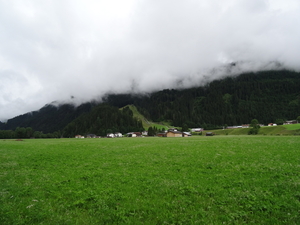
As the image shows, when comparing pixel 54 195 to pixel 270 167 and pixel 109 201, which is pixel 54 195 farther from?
pixel 270 167

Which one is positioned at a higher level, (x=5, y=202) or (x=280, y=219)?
(x=5, y=202)

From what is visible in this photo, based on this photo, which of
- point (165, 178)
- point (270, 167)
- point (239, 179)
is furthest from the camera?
point (270, 167)

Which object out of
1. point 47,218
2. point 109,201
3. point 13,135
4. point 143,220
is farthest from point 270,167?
point 13,135

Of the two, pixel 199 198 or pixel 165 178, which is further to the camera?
pixel 165 178

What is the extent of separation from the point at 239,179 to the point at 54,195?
12.7m

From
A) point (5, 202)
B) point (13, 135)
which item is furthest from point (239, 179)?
point (13, 135)

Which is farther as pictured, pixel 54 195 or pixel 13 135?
pixel 13 135

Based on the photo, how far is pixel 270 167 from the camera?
1412cm

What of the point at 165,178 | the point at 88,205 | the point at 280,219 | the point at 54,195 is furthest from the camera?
the point at 165,178

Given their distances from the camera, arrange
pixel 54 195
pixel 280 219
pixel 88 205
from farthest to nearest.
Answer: pixel 54 195 < pixel 88 205 < pixel 280 219

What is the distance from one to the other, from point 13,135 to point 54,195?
21031 cm

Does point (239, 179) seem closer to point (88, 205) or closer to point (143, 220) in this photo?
point (143, 220)

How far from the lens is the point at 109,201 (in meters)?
9.02

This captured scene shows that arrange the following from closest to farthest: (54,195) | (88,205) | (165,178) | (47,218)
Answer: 1. (47,218)
2. (88,205)
3. (54,195)
4. (165,178)
